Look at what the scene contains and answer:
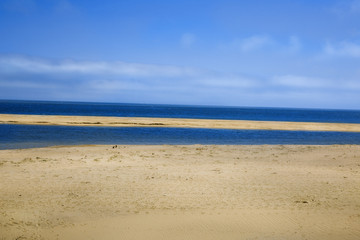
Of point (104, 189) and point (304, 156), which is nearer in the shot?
point (104, 189)

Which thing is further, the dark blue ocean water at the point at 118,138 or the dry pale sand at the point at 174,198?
the dark blue ocean water at the point at 118,138

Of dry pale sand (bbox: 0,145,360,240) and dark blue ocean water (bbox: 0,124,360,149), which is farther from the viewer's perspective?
dark blue ocean water (bbox: 0,124,360,149)

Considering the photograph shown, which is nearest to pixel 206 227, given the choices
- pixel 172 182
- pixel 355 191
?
pixel 172 182

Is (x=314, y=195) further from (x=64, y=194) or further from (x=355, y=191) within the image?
(x=64, y=194)

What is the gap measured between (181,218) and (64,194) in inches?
154

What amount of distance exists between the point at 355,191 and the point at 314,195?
5.58ft

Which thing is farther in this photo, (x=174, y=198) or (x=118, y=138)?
(x=118, y=138)

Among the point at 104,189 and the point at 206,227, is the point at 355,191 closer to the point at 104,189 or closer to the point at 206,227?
the point at 206,227

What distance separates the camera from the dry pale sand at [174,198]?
23.6 feet

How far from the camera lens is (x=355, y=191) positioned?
415 inches

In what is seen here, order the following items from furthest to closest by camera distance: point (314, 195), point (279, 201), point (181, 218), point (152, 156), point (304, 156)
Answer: point (304, 156)
point (152, 156)
point (314, 195)
point (279, 201)
point (181, 218)

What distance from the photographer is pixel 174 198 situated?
9391 millimetres

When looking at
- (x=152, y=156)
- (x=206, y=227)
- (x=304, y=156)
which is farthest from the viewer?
(x=304, y=156)

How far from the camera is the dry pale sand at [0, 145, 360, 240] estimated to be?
7.19 m
